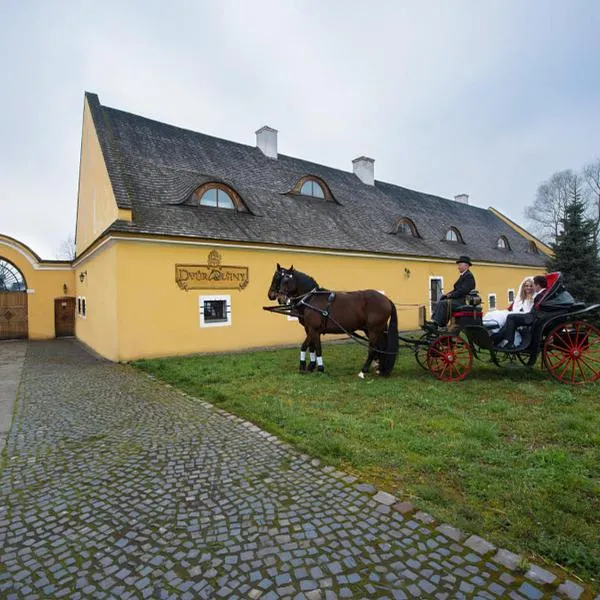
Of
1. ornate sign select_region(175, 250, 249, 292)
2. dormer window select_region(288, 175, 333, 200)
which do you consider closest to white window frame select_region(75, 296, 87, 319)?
ornate sign select_region(175, 250, 249, 292)

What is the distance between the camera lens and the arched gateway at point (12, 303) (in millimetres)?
18406

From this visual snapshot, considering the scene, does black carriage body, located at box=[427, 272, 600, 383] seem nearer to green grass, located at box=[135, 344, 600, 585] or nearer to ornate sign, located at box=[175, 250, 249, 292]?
green grass, located at box=[135, 344, 600, 585]

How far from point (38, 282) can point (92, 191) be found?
262 inches

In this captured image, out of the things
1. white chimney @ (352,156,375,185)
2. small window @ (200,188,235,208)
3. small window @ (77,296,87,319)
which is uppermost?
white chimney @ (352,156,375,185)

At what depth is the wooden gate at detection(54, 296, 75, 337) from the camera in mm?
19500

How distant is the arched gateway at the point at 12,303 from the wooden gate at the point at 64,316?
1283 millimetres

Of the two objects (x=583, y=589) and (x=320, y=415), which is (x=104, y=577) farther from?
(x=320, y=415)

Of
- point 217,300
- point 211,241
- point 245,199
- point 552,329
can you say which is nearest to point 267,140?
point 245,199

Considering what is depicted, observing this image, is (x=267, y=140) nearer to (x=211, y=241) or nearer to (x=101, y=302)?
(x=211, y=241)

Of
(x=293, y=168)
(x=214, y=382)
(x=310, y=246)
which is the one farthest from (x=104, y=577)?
(x=293, y=168)

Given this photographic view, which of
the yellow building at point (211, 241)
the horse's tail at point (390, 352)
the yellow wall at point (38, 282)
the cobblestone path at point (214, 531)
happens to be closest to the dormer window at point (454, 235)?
the yellow building at point (211, 241)

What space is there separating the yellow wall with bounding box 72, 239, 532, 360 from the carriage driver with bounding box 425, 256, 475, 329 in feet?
22.9

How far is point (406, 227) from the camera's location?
21203mm

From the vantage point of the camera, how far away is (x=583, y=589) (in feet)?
7.59
